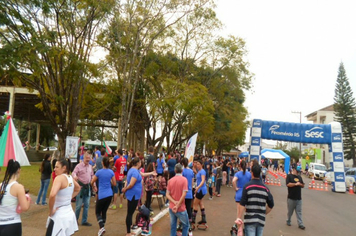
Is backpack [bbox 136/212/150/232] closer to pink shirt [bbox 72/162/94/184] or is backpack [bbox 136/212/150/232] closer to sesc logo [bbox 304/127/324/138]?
pink shirt [bbox 72/162/94/184]

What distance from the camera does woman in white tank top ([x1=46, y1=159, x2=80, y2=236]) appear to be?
4.22 m

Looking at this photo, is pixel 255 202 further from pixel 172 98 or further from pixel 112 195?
pixel 172 98

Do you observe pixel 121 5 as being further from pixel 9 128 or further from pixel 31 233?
pixel 31 233

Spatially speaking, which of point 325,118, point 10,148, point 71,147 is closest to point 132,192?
point 10,148

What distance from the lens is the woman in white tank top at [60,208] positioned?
4.22 meters

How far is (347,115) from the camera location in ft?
160

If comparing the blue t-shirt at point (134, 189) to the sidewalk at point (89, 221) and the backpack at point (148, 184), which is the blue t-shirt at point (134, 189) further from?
the backpack at point (148, 184)

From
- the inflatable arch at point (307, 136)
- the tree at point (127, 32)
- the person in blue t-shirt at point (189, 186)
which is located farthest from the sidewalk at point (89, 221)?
the inflatable arch at point (307, 136)

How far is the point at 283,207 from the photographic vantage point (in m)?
12.3

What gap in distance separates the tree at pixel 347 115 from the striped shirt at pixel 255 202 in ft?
165

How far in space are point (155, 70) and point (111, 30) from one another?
7647 millimetres

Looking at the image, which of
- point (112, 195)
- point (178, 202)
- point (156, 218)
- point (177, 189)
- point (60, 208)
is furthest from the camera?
point (156, 218)

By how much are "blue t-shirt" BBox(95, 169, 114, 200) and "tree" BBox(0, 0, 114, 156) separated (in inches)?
244

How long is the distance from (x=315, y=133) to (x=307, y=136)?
577 millimetres
